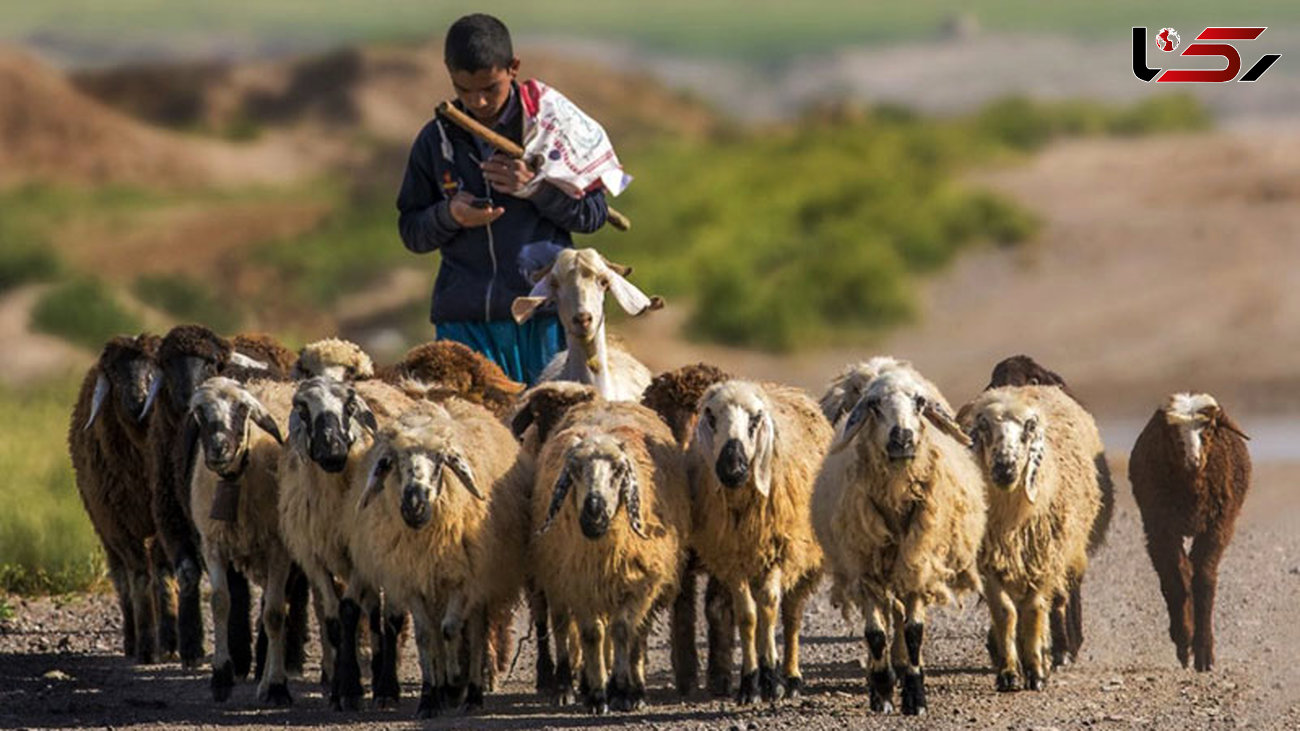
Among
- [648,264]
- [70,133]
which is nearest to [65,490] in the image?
[648,264]

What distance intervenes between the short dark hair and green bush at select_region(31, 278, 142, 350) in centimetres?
1695

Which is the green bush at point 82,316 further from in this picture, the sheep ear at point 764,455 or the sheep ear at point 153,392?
the sheep ear at point 764,455

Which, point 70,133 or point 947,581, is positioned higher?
point 70,133

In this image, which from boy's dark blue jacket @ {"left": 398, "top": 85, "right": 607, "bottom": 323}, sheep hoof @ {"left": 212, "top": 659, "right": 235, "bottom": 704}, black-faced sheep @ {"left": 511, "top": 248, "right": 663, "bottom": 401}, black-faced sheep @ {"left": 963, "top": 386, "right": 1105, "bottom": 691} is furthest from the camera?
boy's dark blue jacket @ {"left": 398, "top": 85, "right": 607, "bottom": 323}

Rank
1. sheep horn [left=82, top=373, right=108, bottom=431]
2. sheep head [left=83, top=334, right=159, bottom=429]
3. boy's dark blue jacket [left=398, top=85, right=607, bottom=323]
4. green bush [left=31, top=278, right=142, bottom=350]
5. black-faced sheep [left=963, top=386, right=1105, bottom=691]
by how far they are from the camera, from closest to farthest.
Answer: black-faced sheep [left=963, top=386, right=1105, bottom=691] → boy's dark blue jacket [left=398, top=85, right=607, bottom=323] → sheep head [left=83, top=334, right=159, bottom=429] → sheep horn [left=82, top=373, right=108, bottom=431] → green bush [left=31, top=278, right=142, bottom=350]

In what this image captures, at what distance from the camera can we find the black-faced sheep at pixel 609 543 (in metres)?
13.2

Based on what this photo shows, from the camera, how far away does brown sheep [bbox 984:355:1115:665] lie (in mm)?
15227

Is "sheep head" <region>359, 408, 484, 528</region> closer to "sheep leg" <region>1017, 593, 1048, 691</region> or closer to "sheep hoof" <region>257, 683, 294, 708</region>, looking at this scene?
"sheep hoof" <region>257, 683, 294, 708</region>

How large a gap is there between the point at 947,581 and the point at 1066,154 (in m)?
27.5

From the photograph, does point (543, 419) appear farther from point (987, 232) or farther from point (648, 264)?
point (987, 232)

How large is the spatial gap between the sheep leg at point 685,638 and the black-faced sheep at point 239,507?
1877 millimetres

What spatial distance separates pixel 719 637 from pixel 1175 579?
2.83 metres

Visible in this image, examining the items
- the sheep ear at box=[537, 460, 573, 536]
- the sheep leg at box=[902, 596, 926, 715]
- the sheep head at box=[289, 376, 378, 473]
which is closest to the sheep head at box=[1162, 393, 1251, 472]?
the sheep leg at box=[902, 596, 926, 715]

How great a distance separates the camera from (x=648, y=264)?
34.2 m
